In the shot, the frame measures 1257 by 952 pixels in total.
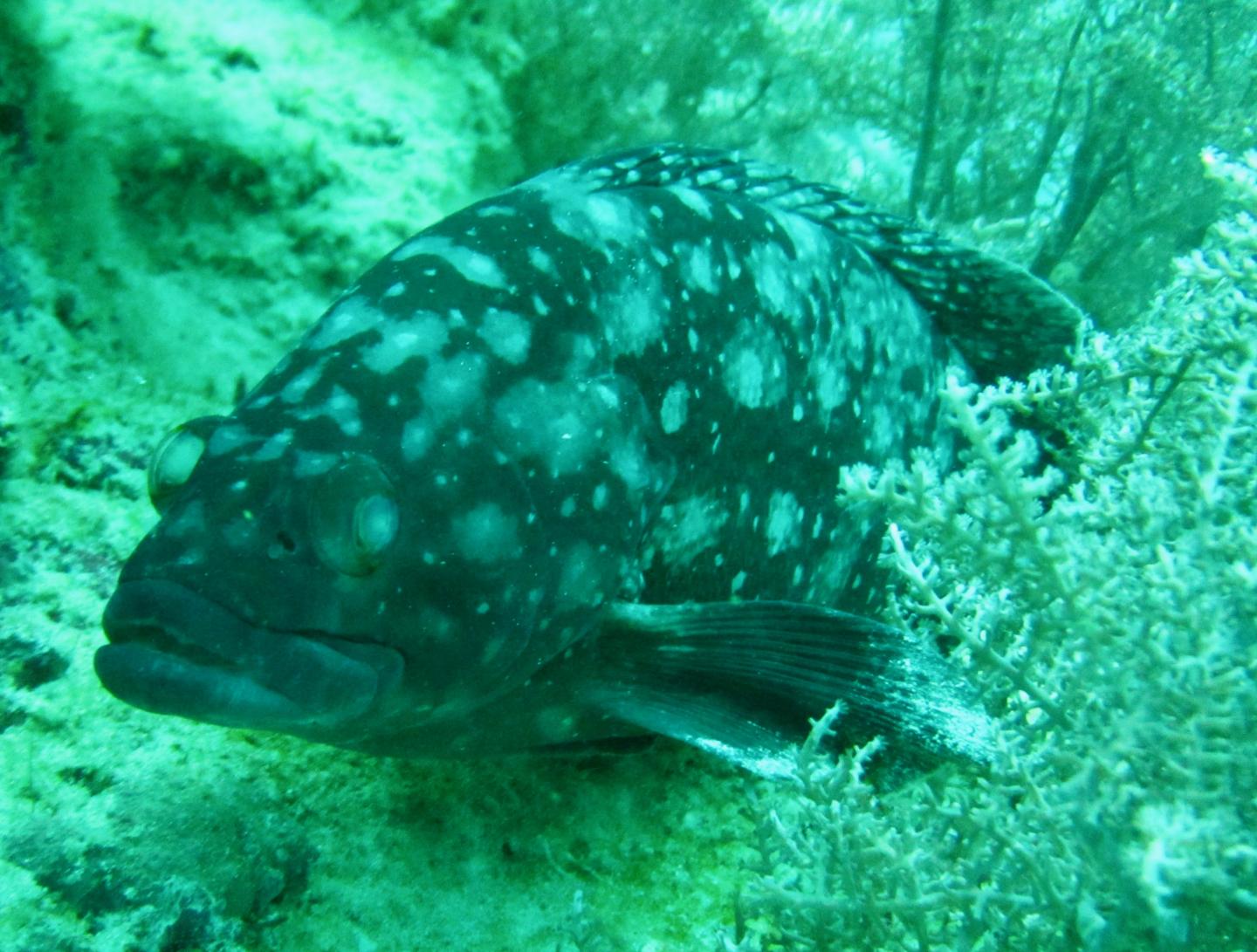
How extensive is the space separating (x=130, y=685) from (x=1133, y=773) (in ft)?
6.77

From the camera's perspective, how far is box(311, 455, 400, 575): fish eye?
2.14 metres

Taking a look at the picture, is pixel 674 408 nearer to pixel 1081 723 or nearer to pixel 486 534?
pixel 486 534

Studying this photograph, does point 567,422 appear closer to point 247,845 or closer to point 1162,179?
point 247,845

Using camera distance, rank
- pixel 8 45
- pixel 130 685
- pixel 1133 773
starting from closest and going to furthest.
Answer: pixel 1133 773 < pixel 130 685 < pixel 8 45

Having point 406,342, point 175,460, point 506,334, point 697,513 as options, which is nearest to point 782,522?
point 697,513

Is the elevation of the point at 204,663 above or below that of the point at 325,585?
below

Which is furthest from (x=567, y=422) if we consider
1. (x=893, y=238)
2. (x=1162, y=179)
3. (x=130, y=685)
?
(x=1162, y=179)

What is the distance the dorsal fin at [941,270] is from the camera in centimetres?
351

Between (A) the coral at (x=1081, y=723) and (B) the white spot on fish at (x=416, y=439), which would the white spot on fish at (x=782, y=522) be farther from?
(B) the white spot on fish at (x=416, y=439)

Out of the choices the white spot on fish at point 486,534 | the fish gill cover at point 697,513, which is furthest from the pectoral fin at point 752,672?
the white spot on fish at point 486,534

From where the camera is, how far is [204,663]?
1.97 metres

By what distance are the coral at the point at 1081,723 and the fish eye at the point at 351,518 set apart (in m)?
1.18

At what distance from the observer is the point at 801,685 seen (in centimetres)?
276

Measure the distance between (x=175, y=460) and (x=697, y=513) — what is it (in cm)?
165
